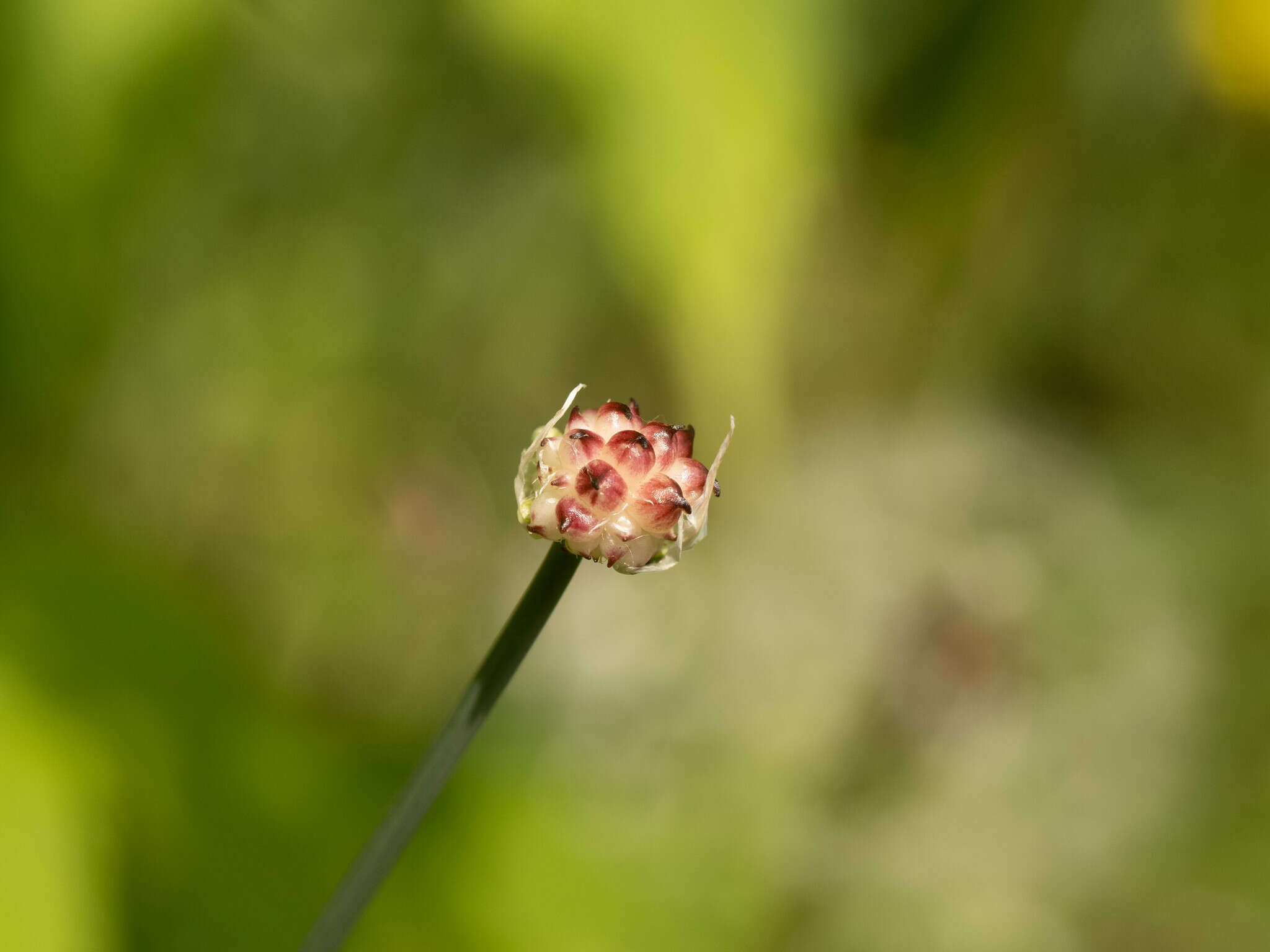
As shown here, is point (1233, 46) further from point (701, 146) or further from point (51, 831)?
point (51, 831)

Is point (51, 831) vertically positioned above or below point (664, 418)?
below

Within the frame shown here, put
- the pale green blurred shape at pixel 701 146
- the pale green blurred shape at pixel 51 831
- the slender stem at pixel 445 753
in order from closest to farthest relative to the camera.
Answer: the slender stem at pixel 445 753 → the pale green blurred shape at pixel 51 831 → the pale green blurred shape at pixel 701 146

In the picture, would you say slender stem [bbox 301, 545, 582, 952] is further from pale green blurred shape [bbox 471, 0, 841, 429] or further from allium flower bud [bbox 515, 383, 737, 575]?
pale green blurred shape [bbox 471, 0, 841, 429]

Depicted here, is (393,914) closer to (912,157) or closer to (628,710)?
(628,710)

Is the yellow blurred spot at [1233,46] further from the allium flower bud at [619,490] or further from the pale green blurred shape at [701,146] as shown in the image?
the allium flower bud at [619,490]

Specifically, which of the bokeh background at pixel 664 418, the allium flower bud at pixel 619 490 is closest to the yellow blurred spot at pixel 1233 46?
the bokeh background at pixel 664 418

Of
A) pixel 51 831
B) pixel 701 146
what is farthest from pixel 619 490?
pixel 701 146
